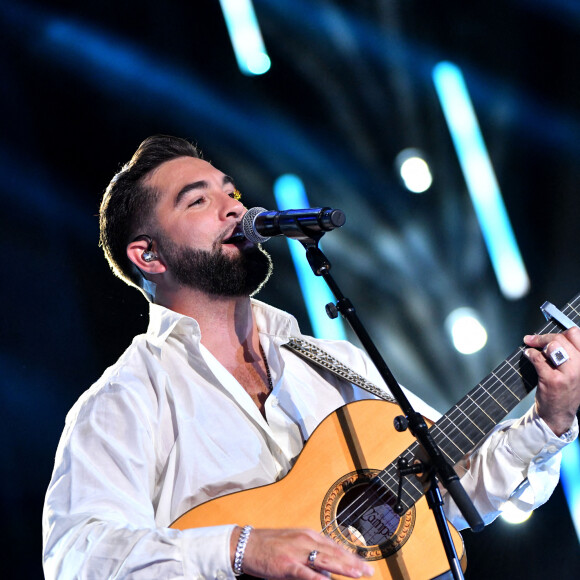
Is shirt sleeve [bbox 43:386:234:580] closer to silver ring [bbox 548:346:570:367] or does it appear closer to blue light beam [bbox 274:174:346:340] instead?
silver ring [bbox 548:346:570:367]

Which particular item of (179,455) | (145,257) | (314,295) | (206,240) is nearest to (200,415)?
(179,455)

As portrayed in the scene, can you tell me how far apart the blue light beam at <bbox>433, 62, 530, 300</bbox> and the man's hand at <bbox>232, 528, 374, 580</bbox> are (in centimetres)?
294

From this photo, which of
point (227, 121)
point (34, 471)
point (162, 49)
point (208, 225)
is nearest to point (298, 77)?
point (227, 121)

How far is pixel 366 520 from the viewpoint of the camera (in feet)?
6.73

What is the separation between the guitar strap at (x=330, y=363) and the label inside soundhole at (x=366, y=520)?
0.52 meters

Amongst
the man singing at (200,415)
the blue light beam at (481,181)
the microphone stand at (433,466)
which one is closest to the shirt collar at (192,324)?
the man singing at (200,415)

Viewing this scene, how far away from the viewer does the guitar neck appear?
2.14 m

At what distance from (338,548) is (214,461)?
Answer: 693 mm

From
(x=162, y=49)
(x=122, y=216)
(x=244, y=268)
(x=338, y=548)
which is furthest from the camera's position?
(x=162, y=49)

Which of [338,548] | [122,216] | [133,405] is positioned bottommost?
[338,548]

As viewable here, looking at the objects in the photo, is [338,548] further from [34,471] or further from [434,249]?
[434,249]

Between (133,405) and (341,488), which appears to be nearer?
(341,488)

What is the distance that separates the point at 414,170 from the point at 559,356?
2642mm

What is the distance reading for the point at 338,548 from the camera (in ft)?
5.54
